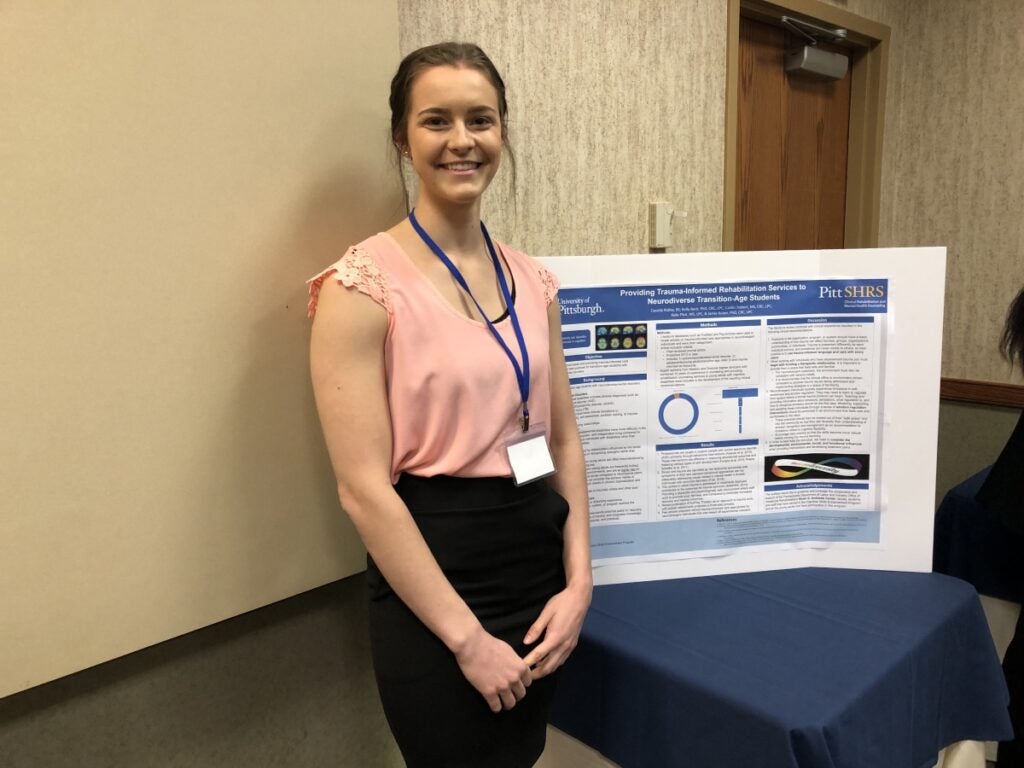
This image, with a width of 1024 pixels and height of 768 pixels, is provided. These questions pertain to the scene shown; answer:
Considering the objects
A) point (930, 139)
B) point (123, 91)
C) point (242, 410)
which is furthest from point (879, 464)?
point (930, 139)

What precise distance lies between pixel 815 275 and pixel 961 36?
209 cm

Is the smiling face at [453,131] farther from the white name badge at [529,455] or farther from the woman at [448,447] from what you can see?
the white name badge at [529,455]

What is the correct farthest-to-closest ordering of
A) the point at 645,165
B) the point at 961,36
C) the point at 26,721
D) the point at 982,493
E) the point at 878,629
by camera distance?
1. the point at 961,36
2. the point at 645,165
3. the point at 982,493
4. the point at 878,629
5. the point at 26,721

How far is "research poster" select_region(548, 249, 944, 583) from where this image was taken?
4.42 ft

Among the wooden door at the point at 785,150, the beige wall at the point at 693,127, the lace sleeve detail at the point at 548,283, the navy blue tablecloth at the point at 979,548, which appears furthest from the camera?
the wooden door at the point at 785,150

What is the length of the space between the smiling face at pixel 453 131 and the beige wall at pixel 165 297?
9.3 inches

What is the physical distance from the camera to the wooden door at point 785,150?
240 centimetres

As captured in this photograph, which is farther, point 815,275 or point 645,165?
point 645,165

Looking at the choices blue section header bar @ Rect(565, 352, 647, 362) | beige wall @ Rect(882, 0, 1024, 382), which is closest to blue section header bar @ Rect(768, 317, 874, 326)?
blue section header bar @ Rect(565, 352, 647, 362)

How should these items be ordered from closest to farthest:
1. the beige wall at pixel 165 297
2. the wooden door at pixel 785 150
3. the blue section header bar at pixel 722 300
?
the beige wall at pixel 165 297
the blue section header bar at pixel 722 300
the wooden door at pixel 785 150

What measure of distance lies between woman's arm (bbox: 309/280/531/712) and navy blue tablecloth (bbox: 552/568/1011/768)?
320mm

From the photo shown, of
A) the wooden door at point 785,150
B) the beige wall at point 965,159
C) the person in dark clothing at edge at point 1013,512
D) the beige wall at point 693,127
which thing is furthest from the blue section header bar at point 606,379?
the beige wall at point 965,159

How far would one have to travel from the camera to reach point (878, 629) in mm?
1167

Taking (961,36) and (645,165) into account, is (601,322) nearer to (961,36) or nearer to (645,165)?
(645,165)
